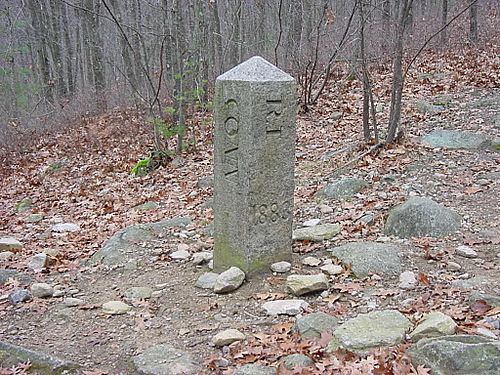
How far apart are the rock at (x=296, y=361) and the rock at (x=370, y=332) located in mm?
178


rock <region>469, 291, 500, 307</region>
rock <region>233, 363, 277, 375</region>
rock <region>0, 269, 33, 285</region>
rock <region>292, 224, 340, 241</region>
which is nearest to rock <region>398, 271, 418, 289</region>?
rock <region>469, 291, 500, 307</region>

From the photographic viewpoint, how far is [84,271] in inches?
216

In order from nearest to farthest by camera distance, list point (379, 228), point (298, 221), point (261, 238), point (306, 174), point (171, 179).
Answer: point (261, 238)
point (379, 228)
point (298, 221)
point (306, 174)
point (171, 179)

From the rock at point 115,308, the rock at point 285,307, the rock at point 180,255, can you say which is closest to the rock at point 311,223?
the rock at point 180,255

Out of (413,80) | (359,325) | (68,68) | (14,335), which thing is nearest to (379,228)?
(359,325)

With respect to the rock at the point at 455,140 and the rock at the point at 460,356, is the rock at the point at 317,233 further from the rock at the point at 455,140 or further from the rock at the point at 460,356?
the rock at the point at 455,140

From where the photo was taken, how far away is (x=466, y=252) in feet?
14.9

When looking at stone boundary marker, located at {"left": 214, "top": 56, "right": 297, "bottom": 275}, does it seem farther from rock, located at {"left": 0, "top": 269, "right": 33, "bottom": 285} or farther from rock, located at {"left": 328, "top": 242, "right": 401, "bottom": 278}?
rock, located at {"left": 0, "top": 269, "right": 33, "bottom": 285}

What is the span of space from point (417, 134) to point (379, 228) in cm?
340

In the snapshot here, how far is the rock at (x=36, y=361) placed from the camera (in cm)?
342

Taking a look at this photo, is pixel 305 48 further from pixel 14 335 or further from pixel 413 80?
pixel 14 335

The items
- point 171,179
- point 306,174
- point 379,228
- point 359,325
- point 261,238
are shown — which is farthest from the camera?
point 171,179

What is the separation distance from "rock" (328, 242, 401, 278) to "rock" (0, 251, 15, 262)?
152 inches

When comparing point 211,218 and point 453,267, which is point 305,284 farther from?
point 211,218
